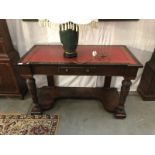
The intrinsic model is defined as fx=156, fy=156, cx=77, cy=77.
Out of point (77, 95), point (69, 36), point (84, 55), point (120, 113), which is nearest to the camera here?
point (69, 36)

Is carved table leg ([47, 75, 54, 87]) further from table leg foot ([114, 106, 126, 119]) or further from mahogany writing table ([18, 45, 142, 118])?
table leg foot ([114, 106, 126, 119])

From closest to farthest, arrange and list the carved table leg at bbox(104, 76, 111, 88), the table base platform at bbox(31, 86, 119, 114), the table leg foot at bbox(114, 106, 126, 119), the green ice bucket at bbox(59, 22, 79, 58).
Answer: the green ice bucket at bbox(59, 22, 79, 58), the table leg foot at bbox(114, 106, 126, 119), the table base platform at bbox(31, 86, 119, 114), the carved table leg at bbox(104, 76, 111, 88)

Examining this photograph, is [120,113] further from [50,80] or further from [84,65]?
[50,80]

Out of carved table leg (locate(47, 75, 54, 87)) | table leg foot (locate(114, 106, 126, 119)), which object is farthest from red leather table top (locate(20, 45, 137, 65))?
table leg foot (locate(114, 106, 126, 119))

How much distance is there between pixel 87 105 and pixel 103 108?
19 cm

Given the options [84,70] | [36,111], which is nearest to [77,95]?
[36,111]

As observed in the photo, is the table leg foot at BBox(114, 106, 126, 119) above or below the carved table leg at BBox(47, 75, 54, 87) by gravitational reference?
below

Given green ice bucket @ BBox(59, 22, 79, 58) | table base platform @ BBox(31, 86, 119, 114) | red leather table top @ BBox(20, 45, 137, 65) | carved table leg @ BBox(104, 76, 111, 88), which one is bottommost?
table base platform @ BBox(31, 86, 119, 114)

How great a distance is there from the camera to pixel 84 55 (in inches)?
58.9

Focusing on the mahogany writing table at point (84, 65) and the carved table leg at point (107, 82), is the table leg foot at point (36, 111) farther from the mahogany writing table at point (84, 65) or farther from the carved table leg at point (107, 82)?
the carved table leg at point (107, 82)

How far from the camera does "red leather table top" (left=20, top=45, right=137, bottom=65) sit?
4.50ft

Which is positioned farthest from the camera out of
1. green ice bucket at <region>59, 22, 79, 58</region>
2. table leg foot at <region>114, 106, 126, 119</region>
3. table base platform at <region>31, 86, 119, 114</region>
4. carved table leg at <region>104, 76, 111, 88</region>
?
carved table leg at <region>104, 76, 111, 88</region>
